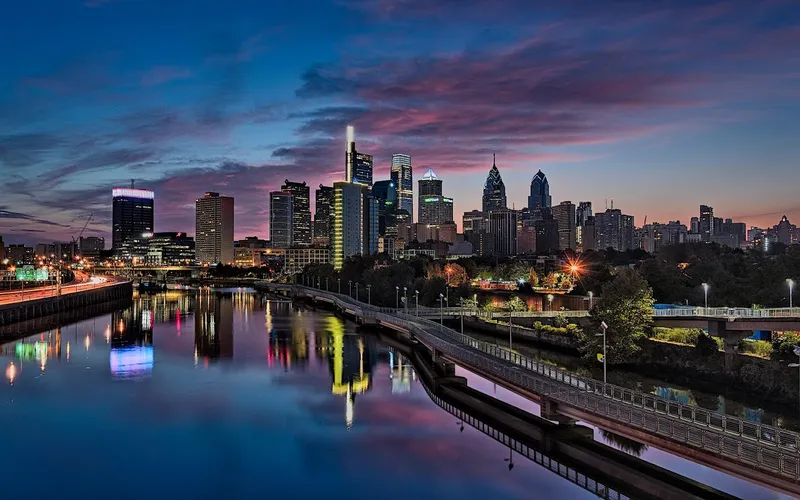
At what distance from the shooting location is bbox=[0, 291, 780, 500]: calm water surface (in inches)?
1273

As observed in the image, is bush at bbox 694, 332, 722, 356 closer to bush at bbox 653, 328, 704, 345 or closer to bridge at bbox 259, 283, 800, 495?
bush at bbox 653, 328, 704, 345

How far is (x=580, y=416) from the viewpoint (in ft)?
112

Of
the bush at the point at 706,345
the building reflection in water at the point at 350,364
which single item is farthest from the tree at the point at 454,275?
the bush at the point at 706,345

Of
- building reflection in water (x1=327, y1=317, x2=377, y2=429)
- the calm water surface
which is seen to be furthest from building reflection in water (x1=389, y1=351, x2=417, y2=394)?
building reflection in water (x1=327, y1=317, x2=377, y2=429)

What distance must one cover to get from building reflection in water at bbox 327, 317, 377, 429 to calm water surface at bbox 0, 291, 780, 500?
23 cm

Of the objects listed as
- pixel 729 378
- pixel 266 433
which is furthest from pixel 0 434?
pixel 729 378

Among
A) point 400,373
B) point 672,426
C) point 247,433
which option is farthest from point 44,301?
point 672,426

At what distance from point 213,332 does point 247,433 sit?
189 feet

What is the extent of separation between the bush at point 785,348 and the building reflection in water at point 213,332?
55.4 metres

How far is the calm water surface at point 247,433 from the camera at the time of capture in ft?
106

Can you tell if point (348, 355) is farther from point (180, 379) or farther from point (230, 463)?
point (230, 463)

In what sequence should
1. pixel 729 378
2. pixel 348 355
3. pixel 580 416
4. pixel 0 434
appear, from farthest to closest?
pixel 348 355 < pixel 729 378 < pixel 0 434 < pixel 580 416

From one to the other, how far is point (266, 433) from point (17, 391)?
26.3 m

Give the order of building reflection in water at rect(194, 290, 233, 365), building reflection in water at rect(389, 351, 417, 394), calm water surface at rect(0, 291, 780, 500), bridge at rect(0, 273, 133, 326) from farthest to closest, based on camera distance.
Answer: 1. bridge at rect(0, 273, 133, 326)
2. building reflection in water at rect(194, 290, 233, 365)
3. building reflection in water at rect(389, 351, 417, 394)
4. calm water surface at rect(0, 291, 780, 500)
